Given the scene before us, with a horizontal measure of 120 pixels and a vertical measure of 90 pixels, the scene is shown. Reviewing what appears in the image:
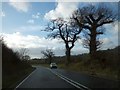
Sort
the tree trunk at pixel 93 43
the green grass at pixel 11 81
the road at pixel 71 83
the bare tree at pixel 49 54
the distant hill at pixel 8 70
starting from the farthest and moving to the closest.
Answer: the bare tree at pixel 49 54, the tree trunk at pixel 93 43, the distant hill at pixel 8 70, the green grass at pixel 11 81, the road at pixel 71 83

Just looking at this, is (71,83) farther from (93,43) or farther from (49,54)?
(49,54)

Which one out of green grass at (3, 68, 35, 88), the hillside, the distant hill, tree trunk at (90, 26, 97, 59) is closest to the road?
green grass at (3, 68, 35, 88)

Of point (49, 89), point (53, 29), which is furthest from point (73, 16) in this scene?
point (49, 89)

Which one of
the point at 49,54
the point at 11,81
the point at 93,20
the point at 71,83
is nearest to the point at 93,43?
the point at 93,20

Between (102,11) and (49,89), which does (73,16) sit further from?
(49,89)

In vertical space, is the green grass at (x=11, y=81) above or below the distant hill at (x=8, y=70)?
below

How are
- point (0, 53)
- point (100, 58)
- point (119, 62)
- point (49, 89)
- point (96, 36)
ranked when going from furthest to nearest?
point (96, 36) < point (100, 58) < point (119, 62) < point (0, 53) < point (49, 89)

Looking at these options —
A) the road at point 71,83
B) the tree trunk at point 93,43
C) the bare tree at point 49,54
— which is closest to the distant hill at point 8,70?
the road at point 71,83

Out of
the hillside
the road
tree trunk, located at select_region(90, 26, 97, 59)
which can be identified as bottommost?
the road

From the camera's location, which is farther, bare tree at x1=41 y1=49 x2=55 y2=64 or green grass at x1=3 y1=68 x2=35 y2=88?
bare tree at x1=41 y1=49 x2=55 y2=64

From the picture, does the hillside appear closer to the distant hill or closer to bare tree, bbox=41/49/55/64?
the distant hill

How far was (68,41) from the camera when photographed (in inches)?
3125

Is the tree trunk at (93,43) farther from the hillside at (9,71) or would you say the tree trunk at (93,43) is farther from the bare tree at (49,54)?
the bare tree at (49,54)

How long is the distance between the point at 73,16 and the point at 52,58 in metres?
110
